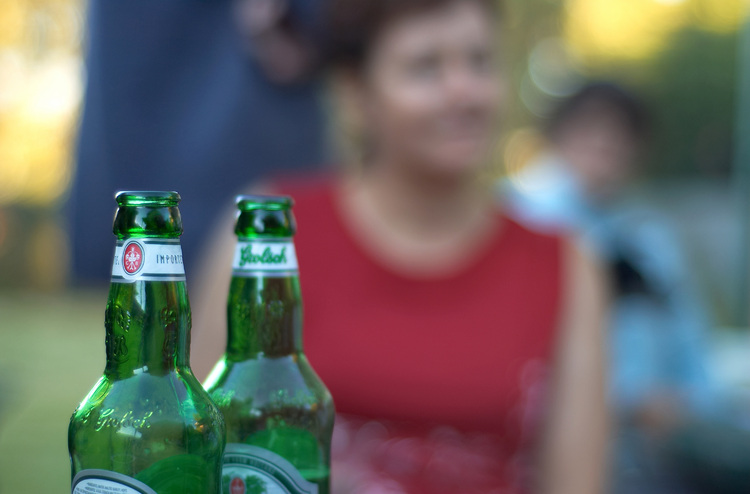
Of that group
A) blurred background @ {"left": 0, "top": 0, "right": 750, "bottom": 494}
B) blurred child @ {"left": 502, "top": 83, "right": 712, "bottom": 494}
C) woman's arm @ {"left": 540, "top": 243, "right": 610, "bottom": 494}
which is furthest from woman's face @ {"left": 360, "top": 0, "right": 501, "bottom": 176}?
blurred background @ {"left": 0, "top": 0, "right": 750, "bottom": 494}

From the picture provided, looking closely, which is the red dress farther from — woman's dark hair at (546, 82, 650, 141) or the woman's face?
woman's dark hair at (546, 82, 650, 141)

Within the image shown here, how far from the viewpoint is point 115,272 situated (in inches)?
23.0

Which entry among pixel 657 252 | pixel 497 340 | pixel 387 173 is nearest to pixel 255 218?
pixel 497 340

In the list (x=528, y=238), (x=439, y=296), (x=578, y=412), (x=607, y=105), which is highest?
(x=607, y=105)

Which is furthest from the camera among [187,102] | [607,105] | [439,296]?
[607,105]

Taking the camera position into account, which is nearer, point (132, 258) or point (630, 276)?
point (132, 258)

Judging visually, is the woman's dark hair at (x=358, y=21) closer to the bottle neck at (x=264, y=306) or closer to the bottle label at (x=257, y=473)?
the bottle neck at (x=264, y=306)

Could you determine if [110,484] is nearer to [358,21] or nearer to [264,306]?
[264,306]

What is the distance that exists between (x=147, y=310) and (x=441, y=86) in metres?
1.29

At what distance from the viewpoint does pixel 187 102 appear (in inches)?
62.1

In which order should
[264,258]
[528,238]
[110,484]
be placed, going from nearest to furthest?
1. [110,484]
2. [264,258]
3. [528,238]

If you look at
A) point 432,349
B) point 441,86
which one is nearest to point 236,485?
point 432,349

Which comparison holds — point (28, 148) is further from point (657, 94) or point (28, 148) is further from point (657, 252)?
point (657, 252)

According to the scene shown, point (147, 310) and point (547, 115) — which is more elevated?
point (547, 115)
